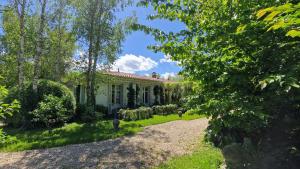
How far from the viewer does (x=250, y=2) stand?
3.57 metres

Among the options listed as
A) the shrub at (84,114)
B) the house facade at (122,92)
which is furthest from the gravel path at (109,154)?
the house facade at (122,92)

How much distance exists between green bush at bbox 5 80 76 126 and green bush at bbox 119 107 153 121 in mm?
3196

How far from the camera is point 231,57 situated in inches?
147

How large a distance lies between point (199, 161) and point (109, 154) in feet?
8.67

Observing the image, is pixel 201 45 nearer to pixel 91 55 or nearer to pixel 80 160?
pixel 80 160

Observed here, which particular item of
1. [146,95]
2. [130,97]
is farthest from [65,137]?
[146,95]

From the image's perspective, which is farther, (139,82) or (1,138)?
(139,82)

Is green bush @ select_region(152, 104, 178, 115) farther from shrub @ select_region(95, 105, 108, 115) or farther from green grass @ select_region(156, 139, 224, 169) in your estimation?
green grass @ select_region(156, 139, 224, 169)

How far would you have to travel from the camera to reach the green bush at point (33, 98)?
13000 mm

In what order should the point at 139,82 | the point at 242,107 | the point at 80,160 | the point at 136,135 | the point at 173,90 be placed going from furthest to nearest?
the point at 173,90 → the point at 139,82 → the point at 136,135 → the point at 80,160 → the point at 242,107

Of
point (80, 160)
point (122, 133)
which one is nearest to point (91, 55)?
point (122, 133)

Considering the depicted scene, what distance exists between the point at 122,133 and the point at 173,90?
15.2m

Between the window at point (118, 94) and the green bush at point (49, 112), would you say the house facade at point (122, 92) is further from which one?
the green bush at point (49, 112)

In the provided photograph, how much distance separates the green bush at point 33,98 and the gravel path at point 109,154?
465 centimetres
